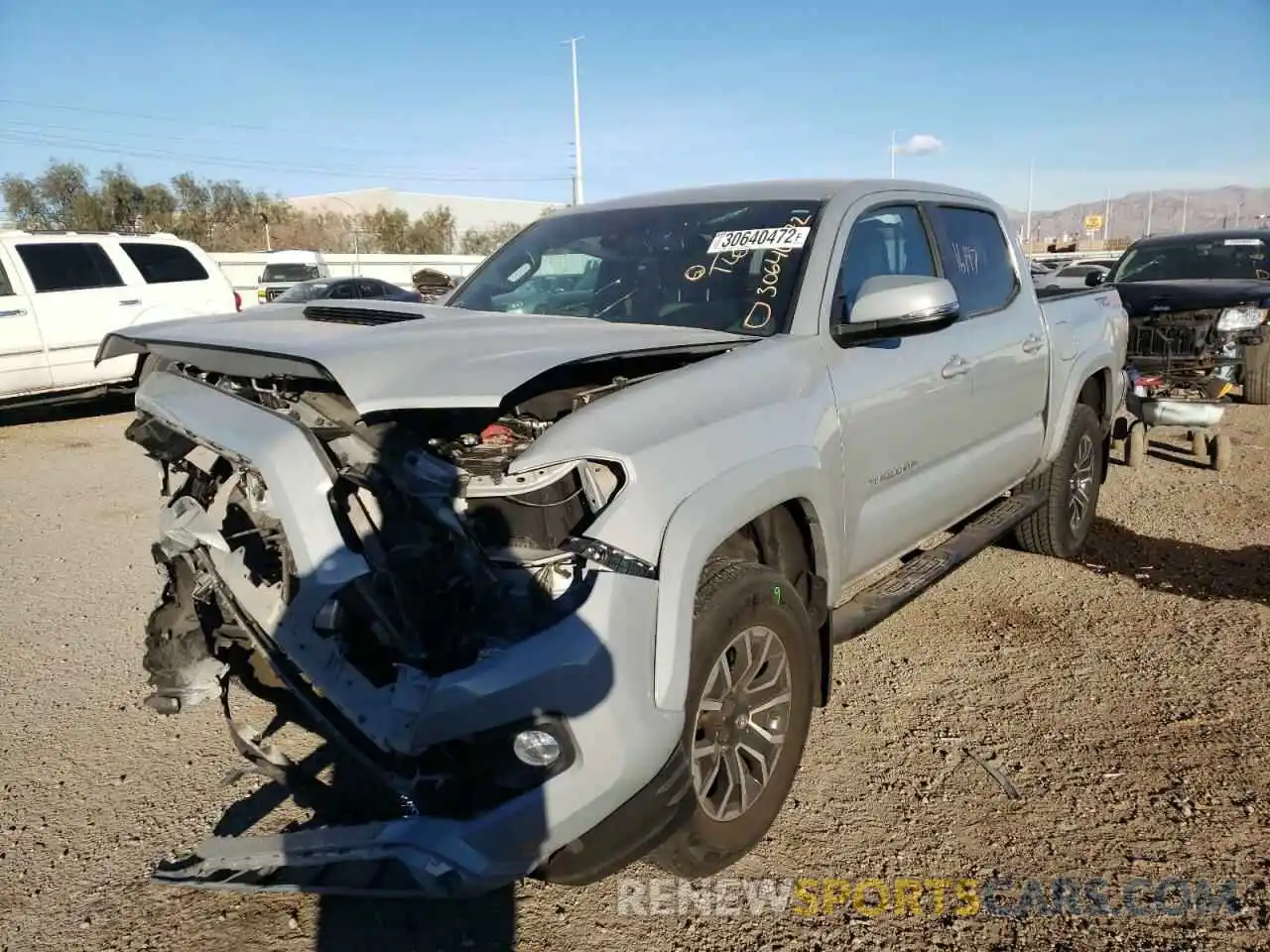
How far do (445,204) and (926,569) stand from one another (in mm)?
61655

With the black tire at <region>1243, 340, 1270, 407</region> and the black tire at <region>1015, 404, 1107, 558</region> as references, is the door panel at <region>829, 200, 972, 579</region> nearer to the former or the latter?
the black tire at <region>1015, 404, 1107, 558</region>

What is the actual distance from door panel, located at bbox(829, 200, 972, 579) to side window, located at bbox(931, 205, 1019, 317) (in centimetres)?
20

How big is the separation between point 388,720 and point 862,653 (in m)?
2.66

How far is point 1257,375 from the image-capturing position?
10.1m

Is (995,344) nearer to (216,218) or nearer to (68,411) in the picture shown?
(68,411)

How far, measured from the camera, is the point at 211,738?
3.59m

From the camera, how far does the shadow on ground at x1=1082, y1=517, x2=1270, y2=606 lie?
482 cm

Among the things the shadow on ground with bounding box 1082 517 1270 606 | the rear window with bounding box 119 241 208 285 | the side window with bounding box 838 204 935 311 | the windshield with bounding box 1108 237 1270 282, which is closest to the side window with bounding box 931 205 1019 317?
the side window with bounding box 838 204 935 311

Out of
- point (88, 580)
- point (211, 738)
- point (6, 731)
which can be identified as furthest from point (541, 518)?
point (88, 580)

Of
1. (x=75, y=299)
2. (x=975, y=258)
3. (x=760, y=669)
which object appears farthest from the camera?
(x=75, y=299)

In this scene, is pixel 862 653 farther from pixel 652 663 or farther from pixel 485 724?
pixel 485 724

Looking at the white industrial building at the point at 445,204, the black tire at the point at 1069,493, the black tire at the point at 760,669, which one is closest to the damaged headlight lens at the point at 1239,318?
the black tire at the point at 1069,493

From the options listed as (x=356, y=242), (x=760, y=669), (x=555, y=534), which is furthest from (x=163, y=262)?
(x=356, y=242)

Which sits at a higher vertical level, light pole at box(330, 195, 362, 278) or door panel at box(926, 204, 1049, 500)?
light pole at box(330, 195, 362, 278)
